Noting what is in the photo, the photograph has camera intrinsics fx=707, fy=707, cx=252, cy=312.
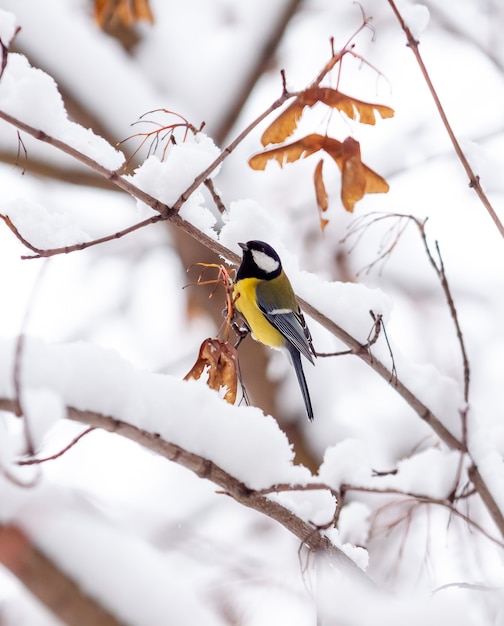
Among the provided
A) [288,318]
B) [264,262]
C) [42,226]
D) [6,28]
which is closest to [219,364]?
[42,226]

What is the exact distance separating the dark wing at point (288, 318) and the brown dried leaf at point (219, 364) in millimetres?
912

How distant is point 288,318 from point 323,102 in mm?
1170

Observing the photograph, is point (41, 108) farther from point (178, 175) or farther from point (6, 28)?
point (178, 175)

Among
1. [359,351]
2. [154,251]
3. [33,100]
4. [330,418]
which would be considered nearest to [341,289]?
[359,351]

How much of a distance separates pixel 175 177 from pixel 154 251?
5.12 meters

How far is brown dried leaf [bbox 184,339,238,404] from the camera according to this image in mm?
1340

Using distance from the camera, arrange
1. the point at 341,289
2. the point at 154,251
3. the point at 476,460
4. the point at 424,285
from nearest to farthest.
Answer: the point at 476,460 → the point at 341,289 → the point at 424,285 → the point at 154,251

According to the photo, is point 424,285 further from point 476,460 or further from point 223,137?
point 476,460

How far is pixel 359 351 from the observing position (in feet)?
4.83

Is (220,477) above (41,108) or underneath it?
underneath

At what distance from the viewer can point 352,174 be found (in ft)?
4.88

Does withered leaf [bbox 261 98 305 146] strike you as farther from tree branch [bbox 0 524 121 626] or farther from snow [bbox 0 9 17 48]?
tree branch [bbox 0 524 121 626]

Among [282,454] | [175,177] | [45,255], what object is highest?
[175,177]

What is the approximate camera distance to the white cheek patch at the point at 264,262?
6.89ft
